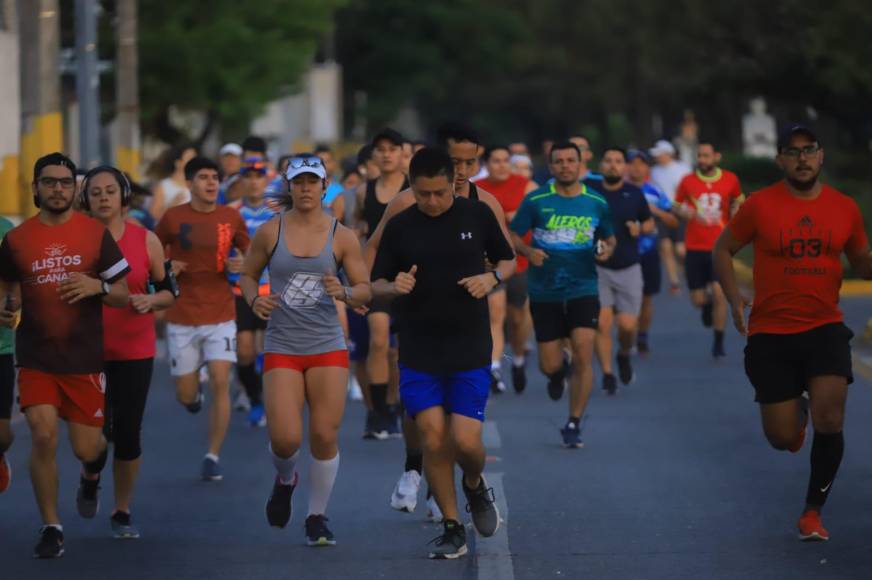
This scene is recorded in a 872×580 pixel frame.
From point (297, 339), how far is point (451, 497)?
1.02m

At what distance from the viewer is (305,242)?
945cm

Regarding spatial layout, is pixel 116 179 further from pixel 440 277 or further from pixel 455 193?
pixel 440 277

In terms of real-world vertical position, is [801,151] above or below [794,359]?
above

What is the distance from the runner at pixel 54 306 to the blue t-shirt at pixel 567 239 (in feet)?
14.3

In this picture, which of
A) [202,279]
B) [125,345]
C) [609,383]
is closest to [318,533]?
[125,345]

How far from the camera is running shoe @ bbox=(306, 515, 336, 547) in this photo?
9.45m

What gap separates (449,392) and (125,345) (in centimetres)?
183

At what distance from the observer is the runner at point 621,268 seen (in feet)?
52.4

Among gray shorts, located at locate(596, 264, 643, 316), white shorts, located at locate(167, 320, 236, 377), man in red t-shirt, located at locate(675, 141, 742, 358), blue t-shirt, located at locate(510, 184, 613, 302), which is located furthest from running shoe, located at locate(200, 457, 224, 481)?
man in red t-shirt, located at locate(675, 141, 742, 358)

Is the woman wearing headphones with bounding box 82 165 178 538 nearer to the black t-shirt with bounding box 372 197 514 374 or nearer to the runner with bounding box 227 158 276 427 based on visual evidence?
the black t-shirt with bounding box 372 197 514 374

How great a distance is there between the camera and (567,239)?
1323 centimetres

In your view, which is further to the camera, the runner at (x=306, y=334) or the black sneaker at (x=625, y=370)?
the black sneaker at (x=625, y=370)

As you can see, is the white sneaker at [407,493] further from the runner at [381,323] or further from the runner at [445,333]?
the runner at [381,323]

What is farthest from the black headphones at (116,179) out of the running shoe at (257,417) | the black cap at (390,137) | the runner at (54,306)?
the running shoe at (257,417)
